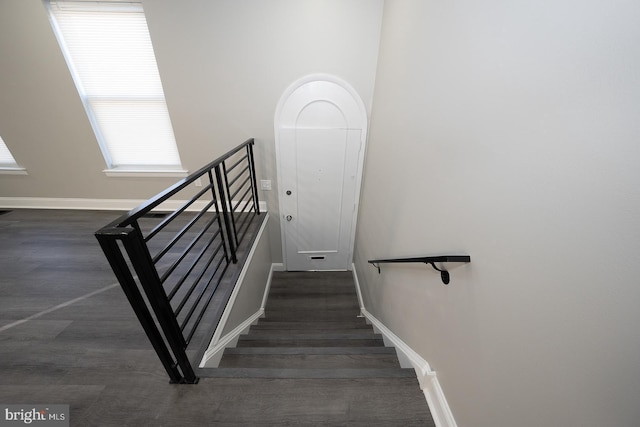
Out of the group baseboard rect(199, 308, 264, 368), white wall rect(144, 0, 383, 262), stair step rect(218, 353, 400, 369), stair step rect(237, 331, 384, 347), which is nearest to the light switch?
white wall rect(144, 0, 383, 262)

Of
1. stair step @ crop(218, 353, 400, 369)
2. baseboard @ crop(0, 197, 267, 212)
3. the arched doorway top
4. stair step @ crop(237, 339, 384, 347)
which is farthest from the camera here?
baseboard @ crop(0, 197, 267, 212)

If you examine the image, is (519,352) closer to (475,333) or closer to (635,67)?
(475,333)

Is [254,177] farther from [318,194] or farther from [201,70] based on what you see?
[201,70]

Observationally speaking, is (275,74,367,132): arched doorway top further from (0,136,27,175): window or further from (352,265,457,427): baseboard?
(0,136,27,175): window

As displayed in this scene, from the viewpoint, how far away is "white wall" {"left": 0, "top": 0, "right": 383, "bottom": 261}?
1904 mm

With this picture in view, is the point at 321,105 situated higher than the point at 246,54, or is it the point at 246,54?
the point at 246,54

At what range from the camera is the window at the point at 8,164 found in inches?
97.3

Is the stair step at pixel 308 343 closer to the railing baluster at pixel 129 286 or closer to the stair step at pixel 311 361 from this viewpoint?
the stair step at pixel 311 361

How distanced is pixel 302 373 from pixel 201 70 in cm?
273

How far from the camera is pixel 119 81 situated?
2.16 meters

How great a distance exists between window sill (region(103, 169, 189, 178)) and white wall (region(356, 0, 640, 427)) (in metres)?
2.73

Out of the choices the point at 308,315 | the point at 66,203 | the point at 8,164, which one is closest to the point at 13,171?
the point at 8,164

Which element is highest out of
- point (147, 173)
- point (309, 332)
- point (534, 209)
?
point (534, 209)

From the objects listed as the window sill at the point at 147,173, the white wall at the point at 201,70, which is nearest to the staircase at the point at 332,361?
the white wall at the point at 201,70
